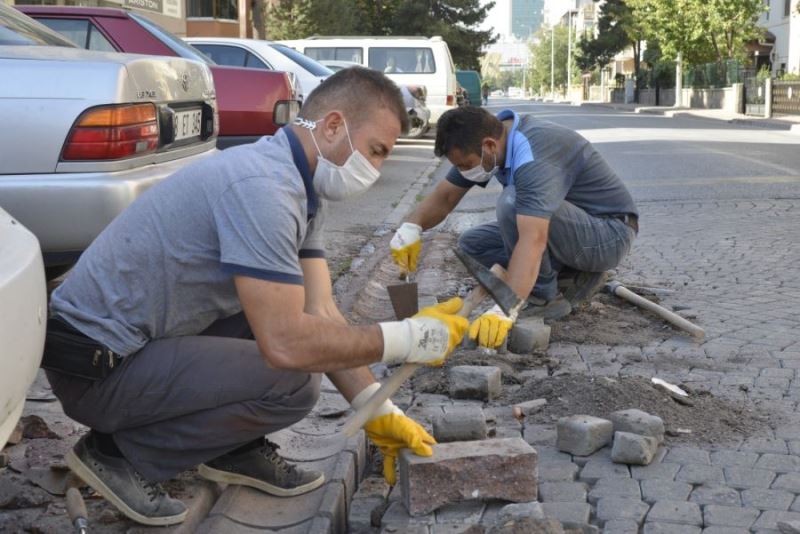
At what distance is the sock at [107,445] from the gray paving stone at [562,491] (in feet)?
4.47

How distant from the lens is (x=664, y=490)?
327cm

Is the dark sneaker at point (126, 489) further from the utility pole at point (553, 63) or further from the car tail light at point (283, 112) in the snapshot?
the utility pole at point (553, 63)

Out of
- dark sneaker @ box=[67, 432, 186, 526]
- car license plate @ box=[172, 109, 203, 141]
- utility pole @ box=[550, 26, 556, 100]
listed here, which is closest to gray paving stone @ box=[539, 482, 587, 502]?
dark sneaker @ box=[67, 432, 186, 526]

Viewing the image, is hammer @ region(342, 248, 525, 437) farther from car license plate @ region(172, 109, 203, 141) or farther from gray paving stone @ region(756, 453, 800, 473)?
car license plate @ region(172, 109, 203, 141)

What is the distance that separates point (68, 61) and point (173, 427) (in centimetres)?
215

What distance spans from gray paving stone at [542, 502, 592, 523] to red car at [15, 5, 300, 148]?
5432mm

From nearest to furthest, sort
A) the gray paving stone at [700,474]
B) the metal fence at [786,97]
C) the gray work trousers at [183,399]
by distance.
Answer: the gray work trousers at [183,399] → the gray paving stone at [700,474] → the metal fence at [786,97]

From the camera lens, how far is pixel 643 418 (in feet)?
11.8

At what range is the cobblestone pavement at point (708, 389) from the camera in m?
3.11

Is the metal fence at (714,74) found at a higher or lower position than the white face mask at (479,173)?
higher

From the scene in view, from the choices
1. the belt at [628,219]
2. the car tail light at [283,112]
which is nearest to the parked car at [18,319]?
the belt at [628,219]

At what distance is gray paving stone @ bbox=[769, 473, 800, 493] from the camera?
326cm

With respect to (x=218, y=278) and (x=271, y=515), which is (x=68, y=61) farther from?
(x=271, y=515)

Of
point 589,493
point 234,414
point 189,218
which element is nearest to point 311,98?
point 189,218
